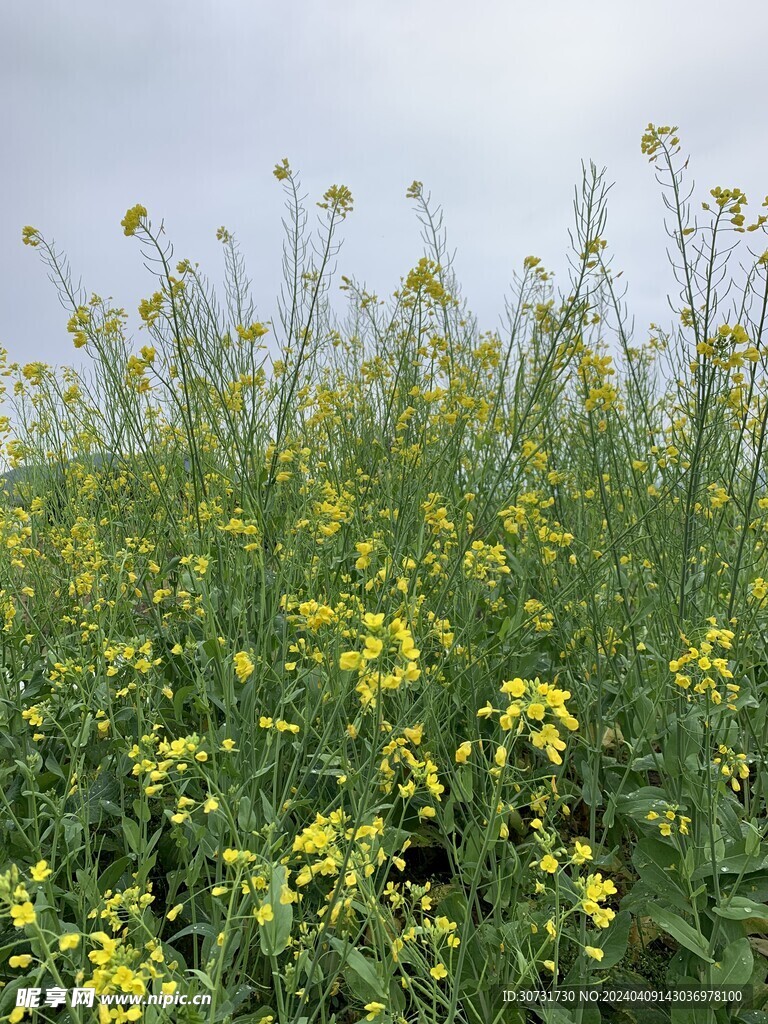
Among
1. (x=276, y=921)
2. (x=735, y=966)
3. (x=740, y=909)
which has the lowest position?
(x=735, y=966)

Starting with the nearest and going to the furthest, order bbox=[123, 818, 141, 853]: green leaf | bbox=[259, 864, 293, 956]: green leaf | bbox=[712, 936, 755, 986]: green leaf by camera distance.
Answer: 1. bbox=[259, 864, 293, 956]: green leaf
2. bbox=[712, 936, 755, 986]: green leaf
3. bbox=[123, 818, 141, 853]: green leaf

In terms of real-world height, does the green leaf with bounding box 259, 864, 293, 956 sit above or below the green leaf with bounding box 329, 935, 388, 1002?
above

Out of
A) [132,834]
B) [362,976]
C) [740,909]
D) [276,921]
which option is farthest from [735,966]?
[132,834]

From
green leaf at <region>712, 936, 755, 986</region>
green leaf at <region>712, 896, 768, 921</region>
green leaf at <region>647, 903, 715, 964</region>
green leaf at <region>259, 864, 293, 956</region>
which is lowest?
green leaf at <region>712, 936, 755, 986</region>

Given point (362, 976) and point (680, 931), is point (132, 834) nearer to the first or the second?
point (362, 976)

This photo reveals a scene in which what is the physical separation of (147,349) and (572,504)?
214 cm

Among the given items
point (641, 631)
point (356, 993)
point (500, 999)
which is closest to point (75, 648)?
point (356, 993)

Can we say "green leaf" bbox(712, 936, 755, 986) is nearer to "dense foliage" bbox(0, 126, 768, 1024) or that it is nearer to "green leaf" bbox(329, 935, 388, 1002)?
"dense foliage" bbox(0, 126, 768, 1024)

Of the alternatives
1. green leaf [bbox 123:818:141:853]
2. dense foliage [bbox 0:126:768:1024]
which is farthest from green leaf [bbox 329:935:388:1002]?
green leaf [bbox 123:818:141:853]

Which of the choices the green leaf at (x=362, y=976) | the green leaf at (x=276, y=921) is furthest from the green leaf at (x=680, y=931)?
the green leaf at (x=276, y=921)

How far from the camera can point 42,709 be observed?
186 centimetres

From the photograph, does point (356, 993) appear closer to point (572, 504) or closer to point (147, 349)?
point (147, 349)

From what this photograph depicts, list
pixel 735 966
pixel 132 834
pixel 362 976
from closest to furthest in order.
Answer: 1. pixel 362 976
2. pixel 735 966
3. pixel 132 834

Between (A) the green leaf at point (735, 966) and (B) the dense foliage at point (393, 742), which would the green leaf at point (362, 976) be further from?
(A) the green leaf at point (735, 966)
